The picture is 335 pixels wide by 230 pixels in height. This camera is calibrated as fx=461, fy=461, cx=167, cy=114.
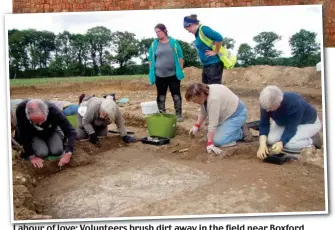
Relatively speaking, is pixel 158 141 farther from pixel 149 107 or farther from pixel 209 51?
pixel 209 51

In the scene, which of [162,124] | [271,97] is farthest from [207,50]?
[162,124]

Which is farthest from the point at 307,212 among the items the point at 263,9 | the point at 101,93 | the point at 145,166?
the point at 101,93

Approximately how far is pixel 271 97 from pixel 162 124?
5.83ft

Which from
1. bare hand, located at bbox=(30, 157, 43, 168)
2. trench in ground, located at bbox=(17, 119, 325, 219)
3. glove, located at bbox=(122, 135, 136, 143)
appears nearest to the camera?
trench in ground, located at bbox=(17, 119, 325, 219)

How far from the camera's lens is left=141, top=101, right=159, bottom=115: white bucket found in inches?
300

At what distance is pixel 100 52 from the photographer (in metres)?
7.44

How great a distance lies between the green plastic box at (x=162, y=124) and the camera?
744cm

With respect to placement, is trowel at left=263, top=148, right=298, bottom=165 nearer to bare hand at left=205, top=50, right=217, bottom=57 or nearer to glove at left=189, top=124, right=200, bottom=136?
glove at left=189, top=124, right=200, bottom=136

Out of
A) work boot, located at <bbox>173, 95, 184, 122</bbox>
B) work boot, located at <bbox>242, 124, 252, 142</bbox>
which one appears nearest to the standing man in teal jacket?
work boot, located at <bbox>173, 95, 184, 122</bbox>

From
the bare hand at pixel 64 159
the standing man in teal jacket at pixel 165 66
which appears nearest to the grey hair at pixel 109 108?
the standing man in teal jacket at pixel 165 66

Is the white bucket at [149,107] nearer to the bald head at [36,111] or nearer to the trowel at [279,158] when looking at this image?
the bald head at [36,111]

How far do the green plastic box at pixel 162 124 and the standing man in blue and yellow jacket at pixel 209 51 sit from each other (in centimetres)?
82

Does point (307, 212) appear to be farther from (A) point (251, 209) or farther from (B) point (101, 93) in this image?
(B) point (101, 93)

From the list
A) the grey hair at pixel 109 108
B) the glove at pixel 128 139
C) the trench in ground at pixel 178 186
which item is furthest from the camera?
the glove at pixel 128 139
